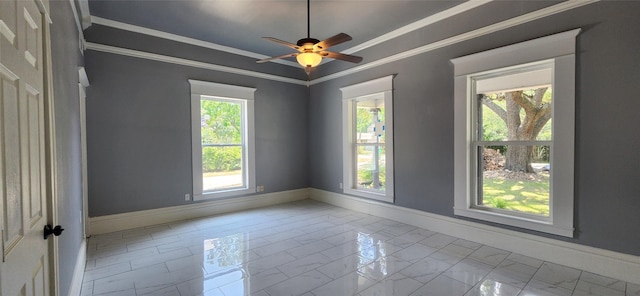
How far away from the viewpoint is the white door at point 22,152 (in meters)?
0.96

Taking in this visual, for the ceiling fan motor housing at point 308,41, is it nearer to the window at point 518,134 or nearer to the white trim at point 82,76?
the window at point 518,134

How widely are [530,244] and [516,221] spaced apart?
0.85 ft

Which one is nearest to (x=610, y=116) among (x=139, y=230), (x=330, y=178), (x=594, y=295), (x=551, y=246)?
(x=551, y=246)

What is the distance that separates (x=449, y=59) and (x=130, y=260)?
14.7 ft

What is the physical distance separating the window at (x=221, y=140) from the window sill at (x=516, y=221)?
3652mm

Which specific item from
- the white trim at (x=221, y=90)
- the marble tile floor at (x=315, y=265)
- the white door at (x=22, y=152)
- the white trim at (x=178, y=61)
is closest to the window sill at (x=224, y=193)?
the marble tile floor at (x=315, y=265)

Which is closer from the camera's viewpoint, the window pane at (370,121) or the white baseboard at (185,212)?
the white baseboard at (185,212)

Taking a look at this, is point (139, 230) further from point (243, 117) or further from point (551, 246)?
point (551, 246)

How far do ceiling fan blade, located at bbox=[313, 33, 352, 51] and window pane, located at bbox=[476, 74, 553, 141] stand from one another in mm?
1934

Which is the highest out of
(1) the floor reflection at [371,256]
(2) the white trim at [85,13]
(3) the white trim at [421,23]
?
(3) the white trim at [421,23]

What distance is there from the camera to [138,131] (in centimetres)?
413

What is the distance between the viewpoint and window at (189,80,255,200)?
15.2ft

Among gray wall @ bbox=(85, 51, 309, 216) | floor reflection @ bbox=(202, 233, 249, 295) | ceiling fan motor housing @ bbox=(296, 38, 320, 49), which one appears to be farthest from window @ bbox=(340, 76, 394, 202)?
floor reflection @ bbox=(202, 233, 249, 295)

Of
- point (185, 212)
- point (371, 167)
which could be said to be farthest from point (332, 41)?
point (185, 212)
